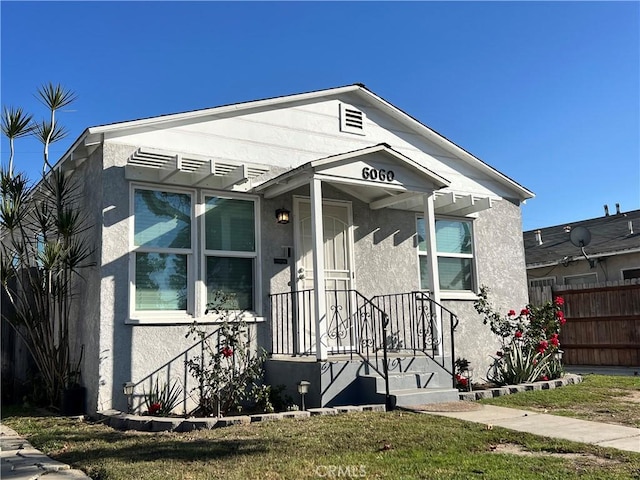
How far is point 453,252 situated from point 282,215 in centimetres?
384

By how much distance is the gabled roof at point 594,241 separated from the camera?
16.1 metres

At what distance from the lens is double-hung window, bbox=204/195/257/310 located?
855 centimetres


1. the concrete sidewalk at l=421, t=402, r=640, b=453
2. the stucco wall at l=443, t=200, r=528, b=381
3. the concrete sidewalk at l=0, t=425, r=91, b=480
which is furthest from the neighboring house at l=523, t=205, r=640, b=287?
the concrete sidewalk at l=0, t=425, r=91, b=480

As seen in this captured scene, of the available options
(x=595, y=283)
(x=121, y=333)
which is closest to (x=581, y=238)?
(x=595, y=283)

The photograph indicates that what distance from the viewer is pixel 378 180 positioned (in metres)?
8.71

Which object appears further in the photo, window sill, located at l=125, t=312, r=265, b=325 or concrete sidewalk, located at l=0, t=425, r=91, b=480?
window sill, located at l=125, t=312, r=265, b=325

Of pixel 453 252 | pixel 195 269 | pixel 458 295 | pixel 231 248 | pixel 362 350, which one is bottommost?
pixel 362 350

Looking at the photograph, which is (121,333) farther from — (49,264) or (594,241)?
(594,241)

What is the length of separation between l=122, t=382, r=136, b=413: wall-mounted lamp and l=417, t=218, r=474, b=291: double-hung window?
220 inches

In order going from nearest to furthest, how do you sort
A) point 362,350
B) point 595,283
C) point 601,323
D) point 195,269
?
point 195,269
point 362,350
point 601,323
point 595,283

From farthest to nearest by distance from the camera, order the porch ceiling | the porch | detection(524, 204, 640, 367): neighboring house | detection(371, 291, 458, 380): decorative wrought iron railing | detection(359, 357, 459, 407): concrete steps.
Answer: detection(524, 204, 640, 367): neighboring house
detection(371, 291, 458, 380): decorative wrought iron railing
the porch ceiling
the porch
detection(359, 357, 459, 407): concrete steps

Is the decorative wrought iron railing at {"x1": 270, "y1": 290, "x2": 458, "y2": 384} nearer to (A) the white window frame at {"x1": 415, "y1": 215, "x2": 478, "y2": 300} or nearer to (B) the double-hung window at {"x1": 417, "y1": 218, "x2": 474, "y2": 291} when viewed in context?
(A) the white window frame at {"x1": 415, "y1": 215, "x2": 478, "y2": 300}

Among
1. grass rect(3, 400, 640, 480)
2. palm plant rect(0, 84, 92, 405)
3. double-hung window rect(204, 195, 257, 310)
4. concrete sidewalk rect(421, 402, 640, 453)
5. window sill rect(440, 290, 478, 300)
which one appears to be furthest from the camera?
window sill rect(440, 290, 478, 300)

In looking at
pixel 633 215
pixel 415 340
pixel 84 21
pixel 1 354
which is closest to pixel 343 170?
pixel 415 340
